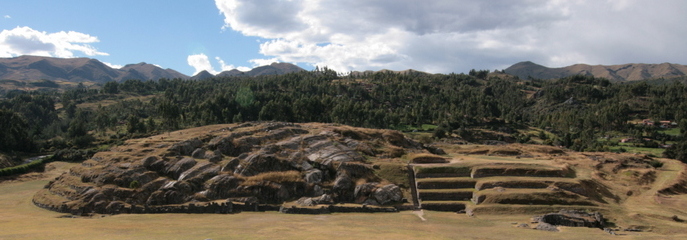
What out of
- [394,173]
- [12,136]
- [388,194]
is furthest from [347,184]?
[12,136]

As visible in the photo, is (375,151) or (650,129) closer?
(375,151)

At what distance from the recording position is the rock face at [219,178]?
58031mm

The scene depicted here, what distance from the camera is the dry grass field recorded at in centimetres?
3762

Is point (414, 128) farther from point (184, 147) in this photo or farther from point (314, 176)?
point (184, 147)

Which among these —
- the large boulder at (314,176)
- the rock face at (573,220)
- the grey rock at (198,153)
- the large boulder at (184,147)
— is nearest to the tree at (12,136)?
the large boulder at (184,147)

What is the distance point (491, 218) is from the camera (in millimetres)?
50375

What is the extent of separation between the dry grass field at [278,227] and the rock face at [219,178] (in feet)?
13.2

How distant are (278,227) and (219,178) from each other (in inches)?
916

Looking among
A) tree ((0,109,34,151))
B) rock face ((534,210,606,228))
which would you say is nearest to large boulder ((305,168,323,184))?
rock face ((534,210,606,228))

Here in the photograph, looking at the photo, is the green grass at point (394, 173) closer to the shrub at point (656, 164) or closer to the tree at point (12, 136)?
the shrub at point (656, 164)

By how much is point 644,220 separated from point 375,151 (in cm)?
4334

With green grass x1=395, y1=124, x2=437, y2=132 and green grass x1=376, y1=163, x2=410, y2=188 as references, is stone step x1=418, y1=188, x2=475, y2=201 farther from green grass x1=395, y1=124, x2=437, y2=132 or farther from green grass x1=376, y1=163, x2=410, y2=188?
green grass x1=395, y1=124, x2=437, y2=132

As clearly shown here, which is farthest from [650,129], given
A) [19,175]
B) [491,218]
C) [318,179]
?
[19,175]

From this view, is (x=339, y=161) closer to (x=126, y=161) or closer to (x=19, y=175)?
(x=126, y=161)
